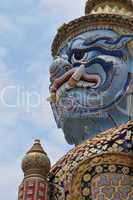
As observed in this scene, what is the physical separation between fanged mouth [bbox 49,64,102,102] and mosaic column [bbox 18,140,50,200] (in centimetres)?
151

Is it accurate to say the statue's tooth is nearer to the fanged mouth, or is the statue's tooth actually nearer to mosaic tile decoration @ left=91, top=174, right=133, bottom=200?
the fanged mouth

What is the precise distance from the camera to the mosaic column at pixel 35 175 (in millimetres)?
7410

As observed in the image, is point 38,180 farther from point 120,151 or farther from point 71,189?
point 120,151

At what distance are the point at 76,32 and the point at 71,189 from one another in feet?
10.5

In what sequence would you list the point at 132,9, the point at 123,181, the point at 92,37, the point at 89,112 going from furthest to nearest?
the point at 132,9, the point at 92,37, the point at 89,112, the point at 123,181

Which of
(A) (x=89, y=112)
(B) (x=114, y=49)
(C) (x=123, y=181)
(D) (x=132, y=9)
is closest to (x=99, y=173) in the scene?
(C) (x=123, y=181)

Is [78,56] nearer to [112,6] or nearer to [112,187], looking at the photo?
[112,6]

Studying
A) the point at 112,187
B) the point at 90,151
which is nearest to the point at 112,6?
the point at 90,151

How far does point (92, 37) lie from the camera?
9.45m

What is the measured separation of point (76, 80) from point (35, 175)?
77.9 inches

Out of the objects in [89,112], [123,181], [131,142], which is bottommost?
[123,181]

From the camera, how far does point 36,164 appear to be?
24.8 ft

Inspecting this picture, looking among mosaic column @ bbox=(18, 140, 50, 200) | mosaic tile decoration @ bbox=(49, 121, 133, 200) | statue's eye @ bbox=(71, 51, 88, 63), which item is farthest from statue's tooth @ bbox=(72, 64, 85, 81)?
mosaic column @ bbox=(18, 140, 50, 200)

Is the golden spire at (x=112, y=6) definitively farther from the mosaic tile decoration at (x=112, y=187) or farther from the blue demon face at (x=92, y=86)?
the mosaic tile decoration at (x=112, y=187)
